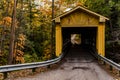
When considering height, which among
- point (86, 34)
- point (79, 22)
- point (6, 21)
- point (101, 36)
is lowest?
point (86, 34)

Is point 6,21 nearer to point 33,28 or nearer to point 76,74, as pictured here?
point 33,28

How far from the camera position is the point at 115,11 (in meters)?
28.5

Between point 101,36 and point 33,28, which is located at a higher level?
point 33,28

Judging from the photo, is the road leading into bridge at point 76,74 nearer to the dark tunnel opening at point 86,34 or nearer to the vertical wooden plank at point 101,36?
the vertical wooden plank at point 101,36

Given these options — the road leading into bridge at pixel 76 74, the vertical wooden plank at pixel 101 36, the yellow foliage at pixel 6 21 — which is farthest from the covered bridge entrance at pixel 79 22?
the road leading into bridge at pixel 76 74

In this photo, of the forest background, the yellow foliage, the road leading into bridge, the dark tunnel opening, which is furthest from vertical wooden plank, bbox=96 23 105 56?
the yellow foliage

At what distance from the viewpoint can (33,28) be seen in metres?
40.6

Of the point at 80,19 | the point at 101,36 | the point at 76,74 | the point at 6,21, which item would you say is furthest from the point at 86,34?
the point at 76,74

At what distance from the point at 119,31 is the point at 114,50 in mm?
1906

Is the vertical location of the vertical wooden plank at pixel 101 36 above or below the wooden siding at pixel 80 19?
below

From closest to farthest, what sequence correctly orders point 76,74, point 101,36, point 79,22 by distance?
point 76,74
point 101,36
point 79,22

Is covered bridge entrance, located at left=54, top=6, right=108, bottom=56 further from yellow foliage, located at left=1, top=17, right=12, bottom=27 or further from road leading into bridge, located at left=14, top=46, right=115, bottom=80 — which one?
road leading into bridge, located at left=14, top=46, right=115, bottom=80

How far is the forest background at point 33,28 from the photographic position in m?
25.2

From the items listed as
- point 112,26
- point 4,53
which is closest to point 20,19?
point 4,53
